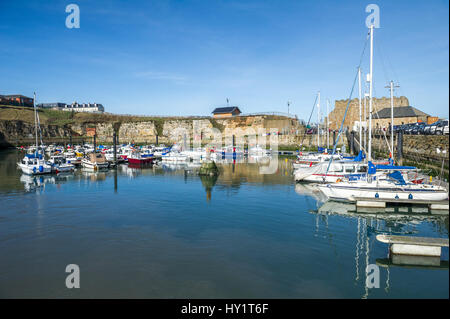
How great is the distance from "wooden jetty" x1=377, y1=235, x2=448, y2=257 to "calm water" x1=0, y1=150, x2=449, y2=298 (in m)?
0.71

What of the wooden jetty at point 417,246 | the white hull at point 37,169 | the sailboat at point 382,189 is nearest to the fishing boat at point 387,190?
the sailboat at point 382,189

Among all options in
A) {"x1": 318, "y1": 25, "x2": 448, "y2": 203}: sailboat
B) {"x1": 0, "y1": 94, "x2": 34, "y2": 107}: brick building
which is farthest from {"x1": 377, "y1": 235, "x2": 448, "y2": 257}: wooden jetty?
{"x1": 0, "y1": 94, "x2": 34, "y2": 107}: brick building

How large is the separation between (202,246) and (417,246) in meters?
9.22

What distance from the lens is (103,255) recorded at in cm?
1356

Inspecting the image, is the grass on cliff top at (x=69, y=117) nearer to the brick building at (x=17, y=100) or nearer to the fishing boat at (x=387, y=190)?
the brick building at (x=17, y=100)

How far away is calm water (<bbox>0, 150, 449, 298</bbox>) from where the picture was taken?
10852mm

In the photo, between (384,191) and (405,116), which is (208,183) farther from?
(405,116)

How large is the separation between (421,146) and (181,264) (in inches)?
1336

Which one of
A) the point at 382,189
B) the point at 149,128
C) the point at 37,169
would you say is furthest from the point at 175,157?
the point at 149,128

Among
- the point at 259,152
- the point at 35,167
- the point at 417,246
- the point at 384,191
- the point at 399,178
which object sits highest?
the point at 259,152

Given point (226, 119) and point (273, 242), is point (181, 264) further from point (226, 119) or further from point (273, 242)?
point (226, 119)

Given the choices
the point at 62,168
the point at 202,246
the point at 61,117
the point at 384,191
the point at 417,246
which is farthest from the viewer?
the point at 61,117

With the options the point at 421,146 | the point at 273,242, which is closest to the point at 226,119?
the point at 421,146

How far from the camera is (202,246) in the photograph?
572 inches
